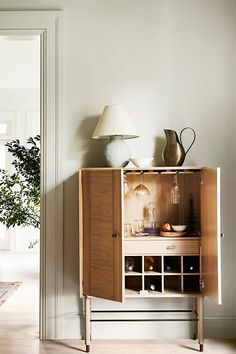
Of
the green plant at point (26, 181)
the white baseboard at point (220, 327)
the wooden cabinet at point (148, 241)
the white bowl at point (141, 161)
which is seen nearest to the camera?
the wooden cabinet at point (148, 241)

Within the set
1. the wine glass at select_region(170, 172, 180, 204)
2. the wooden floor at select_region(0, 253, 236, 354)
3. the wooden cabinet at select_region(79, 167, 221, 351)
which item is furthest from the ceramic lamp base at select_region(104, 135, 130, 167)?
the wooden floor at select_region(0, 253, 236, 354)

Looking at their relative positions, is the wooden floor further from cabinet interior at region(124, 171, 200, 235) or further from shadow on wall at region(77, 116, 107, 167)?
shadow on wall at region(77, 116, 107, 167)

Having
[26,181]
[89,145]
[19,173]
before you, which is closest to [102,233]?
[89,145]

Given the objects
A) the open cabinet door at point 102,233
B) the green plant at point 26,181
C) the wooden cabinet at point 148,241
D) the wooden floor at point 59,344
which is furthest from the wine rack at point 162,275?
the green plant at point 26,181

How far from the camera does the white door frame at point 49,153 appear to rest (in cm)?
379

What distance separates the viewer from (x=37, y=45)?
18.8 feet

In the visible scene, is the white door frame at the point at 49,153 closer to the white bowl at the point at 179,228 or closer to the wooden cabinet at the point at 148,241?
the wooden cabinet at the point at 148,241

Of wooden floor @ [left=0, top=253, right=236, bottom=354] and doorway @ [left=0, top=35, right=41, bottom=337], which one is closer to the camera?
wooden floor @ [left=0, top=253, right=236, bottom=354]

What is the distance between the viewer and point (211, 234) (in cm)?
334

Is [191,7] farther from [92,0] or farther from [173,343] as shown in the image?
[173,343]

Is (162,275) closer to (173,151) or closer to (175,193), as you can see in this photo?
(175,193)

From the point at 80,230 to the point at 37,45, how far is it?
2.92 meters

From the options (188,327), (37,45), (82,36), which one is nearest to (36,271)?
(37,45)

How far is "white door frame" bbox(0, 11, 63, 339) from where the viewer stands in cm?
379
